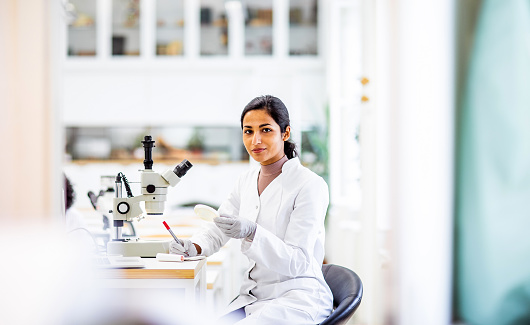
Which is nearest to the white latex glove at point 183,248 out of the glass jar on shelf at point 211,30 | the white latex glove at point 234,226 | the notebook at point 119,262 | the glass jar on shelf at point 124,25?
the notebook at point 119,262

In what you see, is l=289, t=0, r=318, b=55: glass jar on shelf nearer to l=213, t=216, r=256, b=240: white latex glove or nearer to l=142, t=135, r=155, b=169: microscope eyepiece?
l=142, t=135, r=155, b=169: microscope eyepiece

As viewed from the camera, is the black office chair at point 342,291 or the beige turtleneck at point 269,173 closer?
the black office chair at point 342,291

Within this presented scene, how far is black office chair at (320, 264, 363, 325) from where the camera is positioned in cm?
149

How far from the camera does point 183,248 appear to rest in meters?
1.74

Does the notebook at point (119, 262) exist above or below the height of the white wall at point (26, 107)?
below

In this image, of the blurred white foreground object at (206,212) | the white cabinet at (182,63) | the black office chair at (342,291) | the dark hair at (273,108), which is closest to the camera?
the black office chair at (342,291)

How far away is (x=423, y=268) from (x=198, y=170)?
13.6ft

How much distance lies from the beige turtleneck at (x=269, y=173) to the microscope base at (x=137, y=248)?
39cm

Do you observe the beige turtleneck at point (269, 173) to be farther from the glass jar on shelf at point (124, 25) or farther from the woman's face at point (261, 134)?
the glass jar on shelf at point (124, 25)

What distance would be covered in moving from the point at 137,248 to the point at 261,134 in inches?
23.8

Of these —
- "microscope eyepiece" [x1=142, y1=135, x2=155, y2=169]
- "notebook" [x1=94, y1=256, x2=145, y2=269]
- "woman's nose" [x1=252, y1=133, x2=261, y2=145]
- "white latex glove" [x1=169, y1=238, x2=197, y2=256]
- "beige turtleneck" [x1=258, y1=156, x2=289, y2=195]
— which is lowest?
"notebook" [x1=94, y1=256, x2=145, y2=269]

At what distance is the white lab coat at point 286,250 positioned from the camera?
5.09 feet

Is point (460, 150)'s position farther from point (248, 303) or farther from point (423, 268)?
point (248, 303)

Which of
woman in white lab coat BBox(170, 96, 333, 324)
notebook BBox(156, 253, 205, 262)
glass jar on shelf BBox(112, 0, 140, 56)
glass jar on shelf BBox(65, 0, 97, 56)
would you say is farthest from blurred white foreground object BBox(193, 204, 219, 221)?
glass jar on shelf BBox(65, 0, 97, 56)
